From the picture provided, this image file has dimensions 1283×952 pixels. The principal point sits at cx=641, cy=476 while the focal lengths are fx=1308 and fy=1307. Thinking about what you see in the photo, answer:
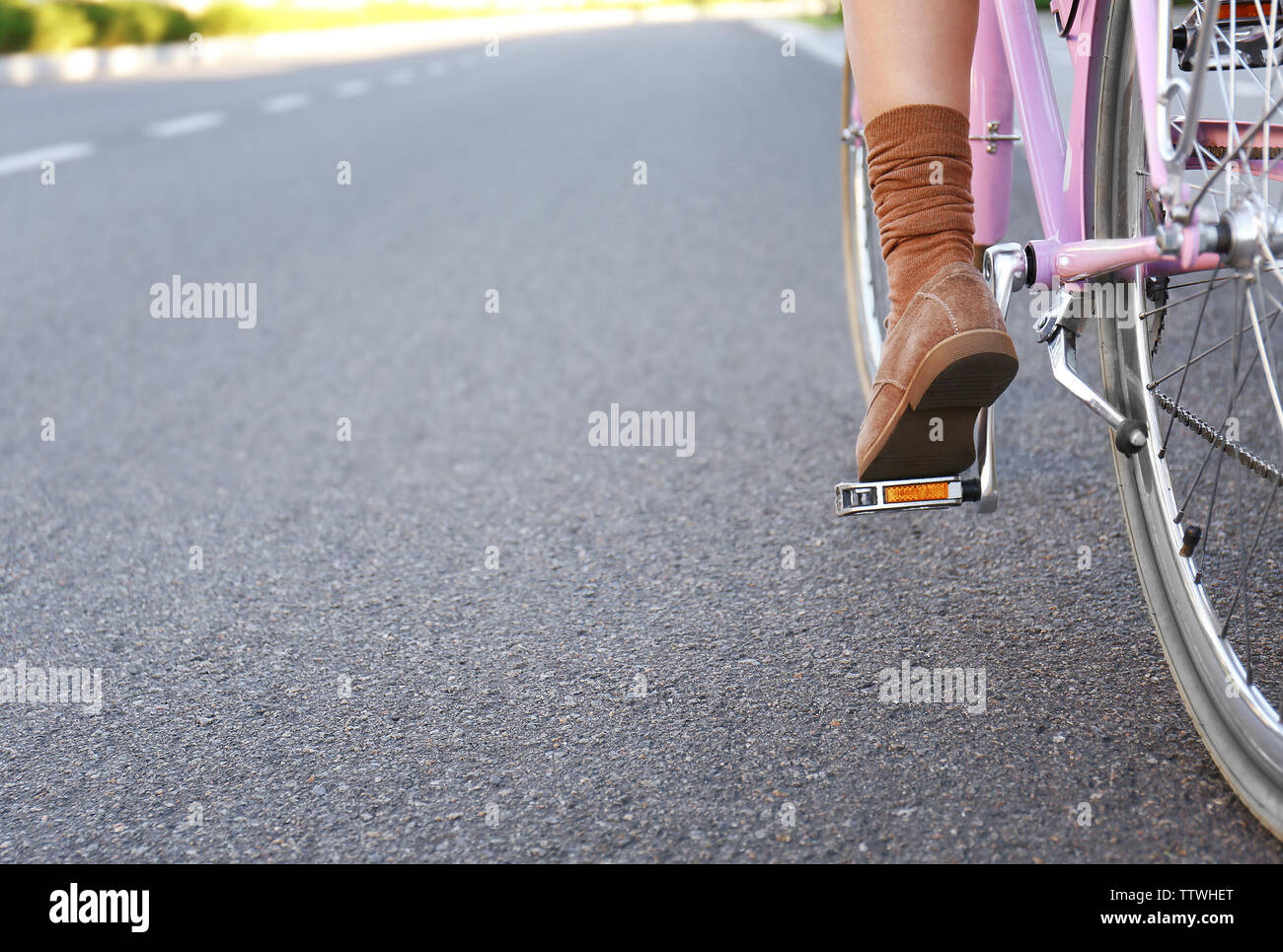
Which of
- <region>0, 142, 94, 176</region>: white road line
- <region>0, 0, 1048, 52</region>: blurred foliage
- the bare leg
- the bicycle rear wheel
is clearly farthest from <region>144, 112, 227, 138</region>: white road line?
the bicycle rear wheel

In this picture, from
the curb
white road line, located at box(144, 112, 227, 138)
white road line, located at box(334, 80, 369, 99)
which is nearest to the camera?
white road line, located at box(144, 112, 227, 138)

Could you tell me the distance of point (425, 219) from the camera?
20.3ft

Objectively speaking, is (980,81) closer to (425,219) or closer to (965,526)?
(965,526)

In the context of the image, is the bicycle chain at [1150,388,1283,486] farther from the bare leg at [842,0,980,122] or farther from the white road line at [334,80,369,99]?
the white road line at [334,80,369,99]

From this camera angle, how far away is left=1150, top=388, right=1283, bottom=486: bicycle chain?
5.36 ft

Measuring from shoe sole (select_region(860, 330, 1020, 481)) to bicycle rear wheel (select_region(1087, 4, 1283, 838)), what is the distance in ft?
0.61

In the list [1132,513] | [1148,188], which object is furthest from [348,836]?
[1148,188]

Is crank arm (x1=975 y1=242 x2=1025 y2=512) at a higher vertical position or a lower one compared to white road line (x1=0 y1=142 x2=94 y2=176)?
lower

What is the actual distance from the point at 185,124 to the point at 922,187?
31.0 ft

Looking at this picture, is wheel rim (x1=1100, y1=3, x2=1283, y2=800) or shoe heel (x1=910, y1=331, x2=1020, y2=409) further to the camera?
shoe heel (x1=910, y1=331, x2=1020, y2=409)

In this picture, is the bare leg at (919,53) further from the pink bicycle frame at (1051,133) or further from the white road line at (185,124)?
the white road line at (185,124)

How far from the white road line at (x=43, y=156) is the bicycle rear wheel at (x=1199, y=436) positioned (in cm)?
736

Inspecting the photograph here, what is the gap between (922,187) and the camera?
1.80 m

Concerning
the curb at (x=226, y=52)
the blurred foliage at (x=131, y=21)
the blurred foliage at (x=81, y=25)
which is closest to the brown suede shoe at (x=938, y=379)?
the curb at (x=226, y=52)
